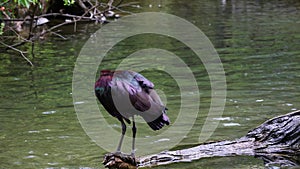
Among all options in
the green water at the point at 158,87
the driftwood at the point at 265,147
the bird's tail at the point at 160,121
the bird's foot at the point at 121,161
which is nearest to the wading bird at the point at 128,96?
the bird's tail at the point at 160,121

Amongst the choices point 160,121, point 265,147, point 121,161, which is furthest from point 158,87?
point 160,121

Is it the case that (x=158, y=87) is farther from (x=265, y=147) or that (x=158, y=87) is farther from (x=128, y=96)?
(x=128, y=96)

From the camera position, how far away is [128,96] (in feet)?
19.4

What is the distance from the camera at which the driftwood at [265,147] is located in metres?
6.68

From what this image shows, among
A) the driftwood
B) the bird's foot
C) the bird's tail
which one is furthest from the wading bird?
the driftwood

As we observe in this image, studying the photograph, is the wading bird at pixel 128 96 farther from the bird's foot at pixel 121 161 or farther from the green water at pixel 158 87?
the green water at pixel 158 87

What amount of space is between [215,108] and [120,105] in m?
4.07

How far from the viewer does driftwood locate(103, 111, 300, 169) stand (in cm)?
668

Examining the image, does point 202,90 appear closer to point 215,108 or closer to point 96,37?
point 215,108

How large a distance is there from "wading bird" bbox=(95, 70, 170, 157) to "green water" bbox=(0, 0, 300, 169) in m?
0.88

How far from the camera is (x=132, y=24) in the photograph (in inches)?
850

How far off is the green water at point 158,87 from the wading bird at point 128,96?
878 mm

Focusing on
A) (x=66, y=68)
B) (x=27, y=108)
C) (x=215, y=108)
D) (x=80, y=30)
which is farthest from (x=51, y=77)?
(x=80, y=30)

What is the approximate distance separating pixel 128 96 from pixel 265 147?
1.95m
